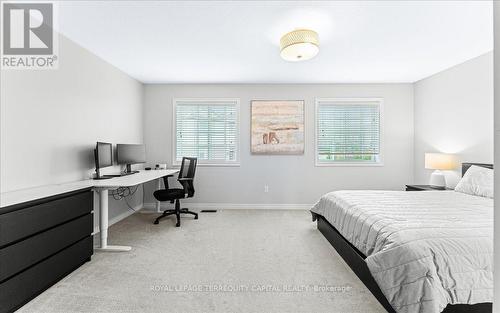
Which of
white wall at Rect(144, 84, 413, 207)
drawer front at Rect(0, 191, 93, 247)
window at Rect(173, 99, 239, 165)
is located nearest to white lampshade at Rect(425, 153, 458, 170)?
white wall at Rect(144, 84, 413, 207)

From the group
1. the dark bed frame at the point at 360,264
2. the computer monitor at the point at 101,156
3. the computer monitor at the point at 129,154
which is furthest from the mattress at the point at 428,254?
the computer monitor at the point at 129,154

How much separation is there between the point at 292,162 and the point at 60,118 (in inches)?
149

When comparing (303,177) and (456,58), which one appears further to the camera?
(303,177)

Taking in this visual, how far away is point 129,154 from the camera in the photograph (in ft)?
13.3

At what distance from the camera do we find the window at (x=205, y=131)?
5043mm

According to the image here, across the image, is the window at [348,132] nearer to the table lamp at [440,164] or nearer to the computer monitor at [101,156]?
the table lamp at [440,164]

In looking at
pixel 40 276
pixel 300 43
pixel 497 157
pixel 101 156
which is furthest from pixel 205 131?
pixel 497 157

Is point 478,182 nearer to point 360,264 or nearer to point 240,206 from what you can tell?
point 360,264

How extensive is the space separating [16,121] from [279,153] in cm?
386

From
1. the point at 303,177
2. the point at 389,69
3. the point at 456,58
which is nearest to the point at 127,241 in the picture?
the point at 303,177

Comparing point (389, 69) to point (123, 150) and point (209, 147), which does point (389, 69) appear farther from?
point (123, 150)

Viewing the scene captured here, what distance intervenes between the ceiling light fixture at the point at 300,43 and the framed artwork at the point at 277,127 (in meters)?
2.08

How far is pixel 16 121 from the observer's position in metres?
2.30

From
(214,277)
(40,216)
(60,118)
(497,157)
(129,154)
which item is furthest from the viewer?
(129,154)
